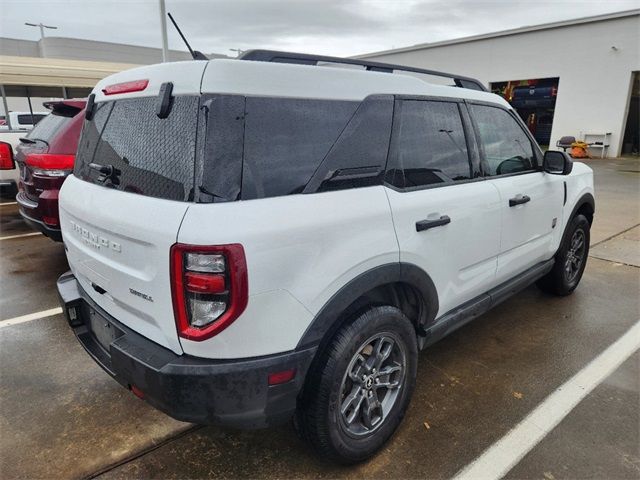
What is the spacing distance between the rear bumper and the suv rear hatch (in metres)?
0.08

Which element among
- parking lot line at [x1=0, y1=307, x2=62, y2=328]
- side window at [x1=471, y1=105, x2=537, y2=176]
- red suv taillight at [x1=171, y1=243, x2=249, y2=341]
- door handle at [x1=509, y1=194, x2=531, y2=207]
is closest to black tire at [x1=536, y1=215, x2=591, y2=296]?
side window at [x1=471, y1=105, x2=537, y2=176]

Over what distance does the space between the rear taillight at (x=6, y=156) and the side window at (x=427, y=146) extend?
6033 millimetres

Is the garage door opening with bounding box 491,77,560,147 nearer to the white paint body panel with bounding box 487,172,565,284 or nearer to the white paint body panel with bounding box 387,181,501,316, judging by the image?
Answer: the white paint body panel with bounding box 487,172,565,284

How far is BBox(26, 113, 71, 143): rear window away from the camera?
185 inches

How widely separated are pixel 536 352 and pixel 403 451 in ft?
5.16

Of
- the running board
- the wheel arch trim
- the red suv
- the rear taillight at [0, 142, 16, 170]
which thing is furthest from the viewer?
the rear taillight at [0, 142, 16, 170]

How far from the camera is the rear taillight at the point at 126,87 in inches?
81.3

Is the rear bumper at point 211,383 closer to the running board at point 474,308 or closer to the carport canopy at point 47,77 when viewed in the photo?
the running board at point 474,308

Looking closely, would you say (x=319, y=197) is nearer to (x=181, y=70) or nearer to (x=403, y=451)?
(x=181, y=70)

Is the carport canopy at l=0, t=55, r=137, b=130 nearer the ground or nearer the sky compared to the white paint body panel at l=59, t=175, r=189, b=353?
nearer the sky

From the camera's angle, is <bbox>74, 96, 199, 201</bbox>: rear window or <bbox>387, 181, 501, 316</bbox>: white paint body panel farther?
<bbox>387, 181, 501, 316</bbox>: white paint body panel

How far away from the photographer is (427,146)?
2.55 m

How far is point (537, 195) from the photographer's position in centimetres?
340

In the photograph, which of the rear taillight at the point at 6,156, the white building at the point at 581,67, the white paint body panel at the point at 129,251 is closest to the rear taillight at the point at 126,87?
the white paint body panel at the point at 129,251
